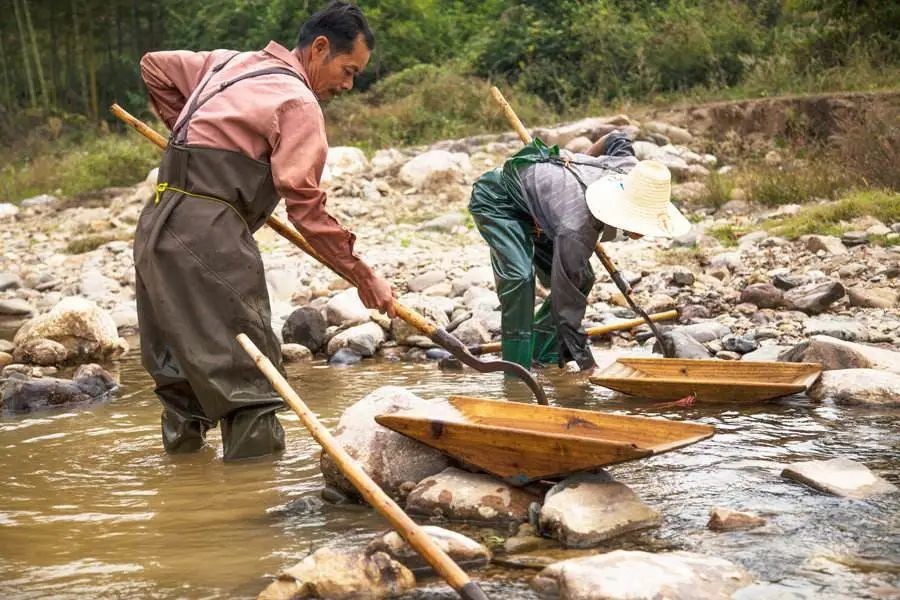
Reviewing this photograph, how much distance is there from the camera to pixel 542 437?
3721 millimetres

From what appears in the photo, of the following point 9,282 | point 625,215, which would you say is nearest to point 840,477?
point 625,215

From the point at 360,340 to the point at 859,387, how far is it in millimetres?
3496

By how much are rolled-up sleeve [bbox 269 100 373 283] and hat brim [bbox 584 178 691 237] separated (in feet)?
5.48

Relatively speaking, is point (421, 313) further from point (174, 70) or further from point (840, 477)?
point (840, 477)

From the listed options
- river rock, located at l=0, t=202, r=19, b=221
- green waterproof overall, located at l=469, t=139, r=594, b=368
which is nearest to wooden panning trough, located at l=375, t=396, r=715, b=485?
green waterproof overall, located at l=469, t=139, r=594, b=368

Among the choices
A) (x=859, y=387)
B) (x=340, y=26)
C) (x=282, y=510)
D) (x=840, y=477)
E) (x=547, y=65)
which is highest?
(x=340, y=26)

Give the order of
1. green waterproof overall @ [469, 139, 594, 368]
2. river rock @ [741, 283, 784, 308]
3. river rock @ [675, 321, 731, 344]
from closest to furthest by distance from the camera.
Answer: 1. green waterproof overall @ [469, 139, 594, 368]
2. river rock @ [675, 321, 731, 344]
3. river rock @ [741, 283, 784, 308]

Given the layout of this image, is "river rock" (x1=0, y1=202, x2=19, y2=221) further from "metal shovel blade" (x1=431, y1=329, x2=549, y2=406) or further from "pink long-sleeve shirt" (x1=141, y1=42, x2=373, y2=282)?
"metal shovel blade" (x1=431, y1=329, x2=549, y2=406)

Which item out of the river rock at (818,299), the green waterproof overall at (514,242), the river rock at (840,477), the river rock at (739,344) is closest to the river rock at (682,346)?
the river rock at (739,344)

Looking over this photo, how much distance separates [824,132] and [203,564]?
11088 millimetres

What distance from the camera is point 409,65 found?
1975 cm

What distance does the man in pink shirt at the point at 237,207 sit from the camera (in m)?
4.22

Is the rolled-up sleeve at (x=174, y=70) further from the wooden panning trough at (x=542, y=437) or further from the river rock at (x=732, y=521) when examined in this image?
the river rock at (x=732, y=521)

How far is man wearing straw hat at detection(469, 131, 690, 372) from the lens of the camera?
555 cm
